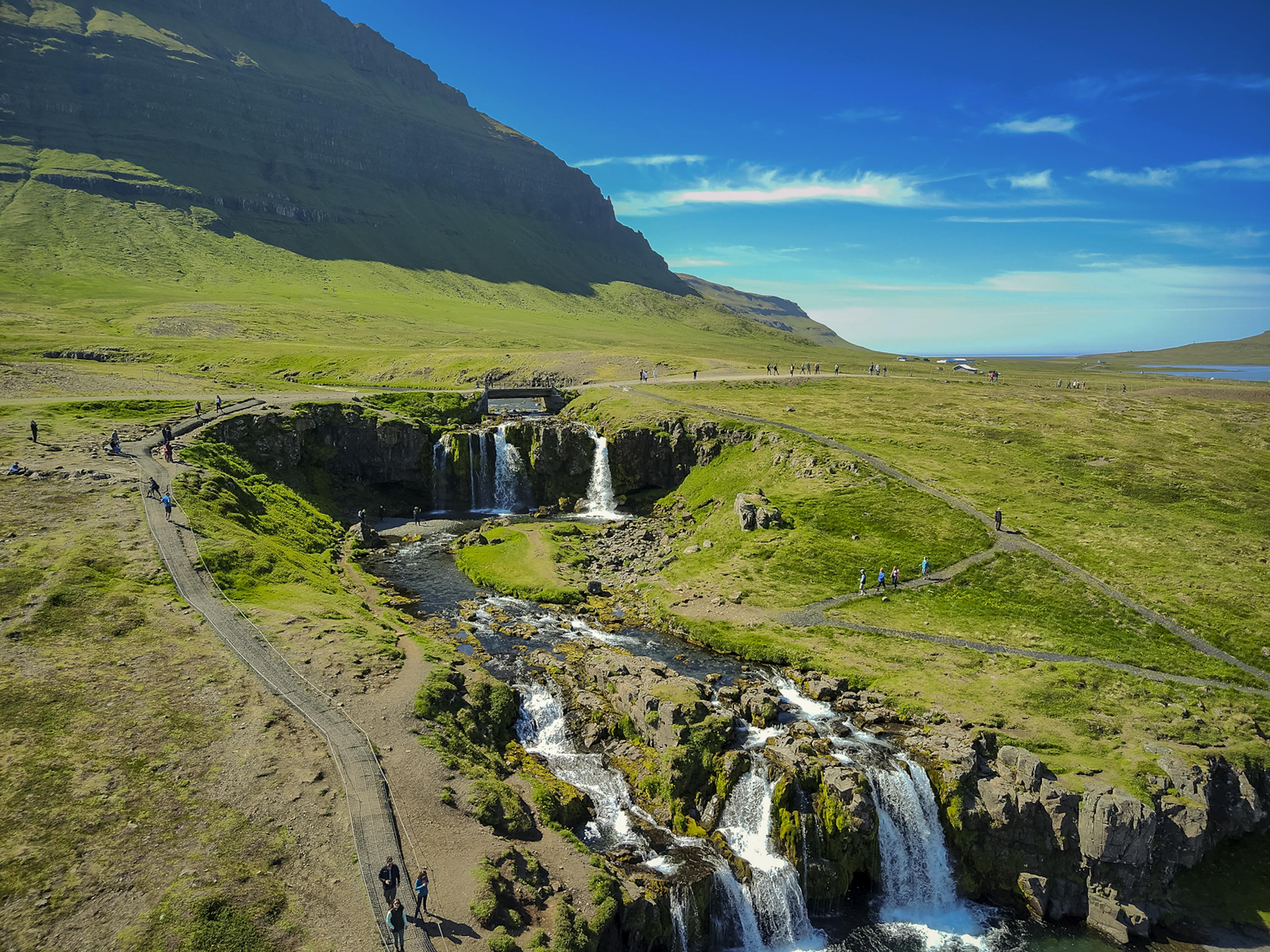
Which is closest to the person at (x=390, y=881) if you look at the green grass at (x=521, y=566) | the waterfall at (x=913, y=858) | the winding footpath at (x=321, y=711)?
the winding footpath at (x=321, y=711)

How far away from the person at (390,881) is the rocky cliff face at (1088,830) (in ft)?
97.7

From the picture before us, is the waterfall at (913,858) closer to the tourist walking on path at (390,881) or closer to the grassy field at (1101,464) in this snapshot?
the tourist walking on path at (390,881)

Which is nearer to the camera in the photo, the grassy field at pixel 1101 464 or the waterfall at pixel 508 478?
the grassy field at pixel 1101 464

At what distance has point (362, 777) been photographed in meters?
31.4

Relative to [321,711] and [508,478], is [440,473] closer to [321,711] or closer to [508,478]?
[508,478]

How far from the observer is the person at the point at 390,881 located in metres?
25.4

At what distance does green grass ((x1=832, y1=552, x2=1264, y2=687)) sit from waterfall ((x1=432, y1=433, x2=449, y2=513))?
62471mm

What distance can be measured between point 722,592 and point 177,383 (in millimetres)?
100006

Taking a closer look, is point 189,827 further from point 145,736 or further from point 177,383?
point 177,383

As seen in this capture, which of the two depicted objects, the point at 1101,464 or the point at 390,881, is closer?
the point at 390,881

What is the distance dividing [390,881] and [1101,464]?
98945 millimetres

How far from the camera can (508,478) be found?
9819cm

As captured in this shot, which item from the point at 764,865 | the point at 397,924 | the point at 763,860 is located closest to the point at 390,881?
the point at 397,924

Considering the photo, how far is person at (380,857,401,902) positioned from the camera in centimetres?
2536
